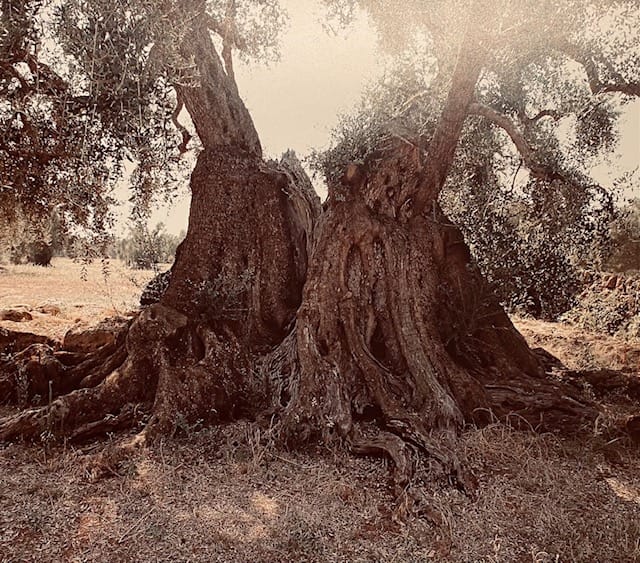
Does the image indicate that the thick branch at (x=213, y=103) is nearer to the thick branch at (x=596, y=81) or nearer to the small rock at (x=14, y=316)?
the thick branch at (x=596, y=81)

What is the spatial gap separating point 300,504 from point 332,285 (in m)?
2.93

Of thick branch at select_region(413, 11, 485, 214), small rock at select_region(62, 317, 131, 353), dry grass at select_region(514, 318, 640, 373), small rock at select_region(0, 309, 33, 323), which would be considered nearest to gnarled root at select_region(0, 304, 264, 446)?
small rock at select_region(62, 317, 131, 353)

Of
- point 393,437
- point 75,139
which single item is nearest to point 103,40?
point 75,139

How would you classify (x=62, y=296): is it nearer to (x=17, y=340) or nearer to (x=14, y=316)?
(x=14, y=316)

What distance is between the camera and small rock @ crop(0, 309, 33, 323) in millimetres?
10037

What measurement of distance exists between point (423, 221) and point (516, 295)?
199cm

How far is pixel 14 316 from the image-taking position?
10219 millimetres

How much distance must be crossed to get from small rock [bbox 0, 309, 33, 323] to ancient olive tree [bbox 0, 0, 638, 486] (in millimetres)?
2648

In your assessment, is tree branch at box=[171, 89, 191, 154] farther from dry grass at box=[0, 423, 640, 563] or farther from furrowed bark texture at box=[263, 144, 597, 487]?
dry grass at box=[0, 423, 640, 563]

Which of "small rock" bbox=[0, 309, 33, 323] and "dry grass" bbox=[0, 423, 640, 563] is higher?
"small rock" bbox=[0, 309, 33, 323]

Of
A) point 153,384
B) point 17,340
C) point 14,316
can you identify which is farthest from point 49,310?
point 153,384

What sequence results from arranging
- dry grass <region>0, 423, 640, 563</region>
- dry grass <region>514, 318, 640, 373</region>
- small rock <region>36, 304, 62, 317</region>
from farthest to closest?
small rock <region>36, 304, 62, 317</region>, dry grass <region>514, 318, 640, 373</region>, dry grass <region>0, 423, 640, 563</region>

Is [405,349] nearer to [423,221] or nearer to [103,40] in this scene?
[423,221]

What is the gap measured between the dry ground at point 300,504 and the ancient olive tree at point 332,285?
356mm
